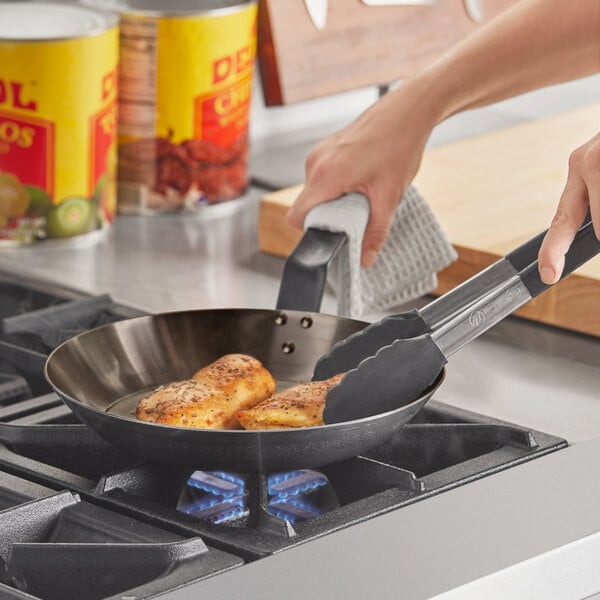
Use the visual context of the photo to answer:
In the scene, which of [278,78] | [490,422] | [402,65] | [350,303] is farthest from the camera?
[402,65]

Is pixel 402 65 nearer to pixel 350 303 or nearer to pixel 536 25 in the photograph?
pixel 536 25

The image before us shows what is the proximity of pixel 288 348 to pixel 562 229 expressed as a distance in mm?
219

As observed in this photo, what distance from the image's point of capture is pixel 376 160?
1080mm

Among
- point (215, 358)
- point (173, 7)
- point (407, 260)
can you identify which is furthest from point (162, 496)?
point (173, 7)

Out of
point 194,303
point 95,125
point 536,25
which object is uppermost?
point 536,25

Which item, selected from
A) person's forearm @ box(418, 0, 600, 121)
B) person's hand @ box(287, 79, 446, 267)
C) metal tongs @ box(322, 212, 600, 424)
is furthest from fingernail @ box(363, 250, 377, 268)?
metal tongs @ box(322, 212, 600, 424)

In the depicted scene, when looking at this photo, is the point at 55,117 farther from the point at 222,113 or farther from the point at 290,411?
the point at 290,411

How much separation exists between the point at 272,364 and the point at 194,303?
260mm

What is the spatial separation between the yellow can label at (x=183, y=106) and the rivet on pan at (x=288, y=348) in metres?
0.48

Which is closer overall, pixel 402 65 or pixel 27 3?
pixel 27 3

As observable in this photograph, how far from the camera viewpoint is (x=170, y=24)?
4.36 feet

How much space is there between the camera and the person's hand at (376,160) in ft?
3.52

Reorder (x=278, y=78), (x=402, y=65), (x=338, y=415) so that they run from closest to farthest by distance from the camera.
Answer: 1. (x=338, y=415)
2. (x=278, y=78)
3. (x=402, y=65)

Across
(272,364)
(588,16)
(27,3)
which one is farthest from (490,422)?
(27,3)
